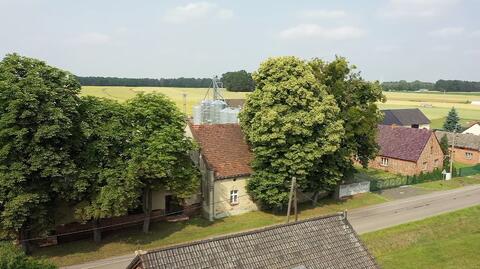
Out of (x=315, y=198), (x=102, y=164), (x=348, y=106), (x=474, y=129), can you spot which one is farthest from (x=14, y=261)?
(x=474, y=129)

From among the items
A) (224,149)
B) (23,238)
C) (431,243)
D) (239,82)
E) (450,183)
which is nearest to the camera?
(23,238)

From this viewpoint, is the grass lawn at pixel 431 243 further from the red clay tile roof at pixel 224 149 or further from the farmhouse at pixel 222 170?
the red clay tile roof at pixel 224 149

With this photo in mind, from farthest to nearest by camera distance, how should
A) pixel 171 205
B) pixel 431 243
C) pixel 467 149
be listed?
pixel 467 149
pixel 171 205
pixel 431 243

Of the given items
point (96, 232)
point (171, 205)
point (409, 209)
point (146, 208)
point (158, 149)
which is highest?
point (158, 149)

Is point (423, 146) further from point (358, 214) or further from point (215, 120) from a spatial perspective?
point (215, 120)

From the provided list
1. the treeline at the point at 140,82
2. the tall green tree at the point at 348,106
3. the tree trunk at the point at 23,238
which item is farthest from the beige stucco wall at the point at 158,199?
the treeline at the point at 140,82

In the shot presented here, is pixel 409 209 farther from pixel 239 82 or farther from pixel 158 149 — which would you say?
pixel 239 82

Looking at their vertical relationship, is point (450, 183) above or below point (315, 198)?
below
